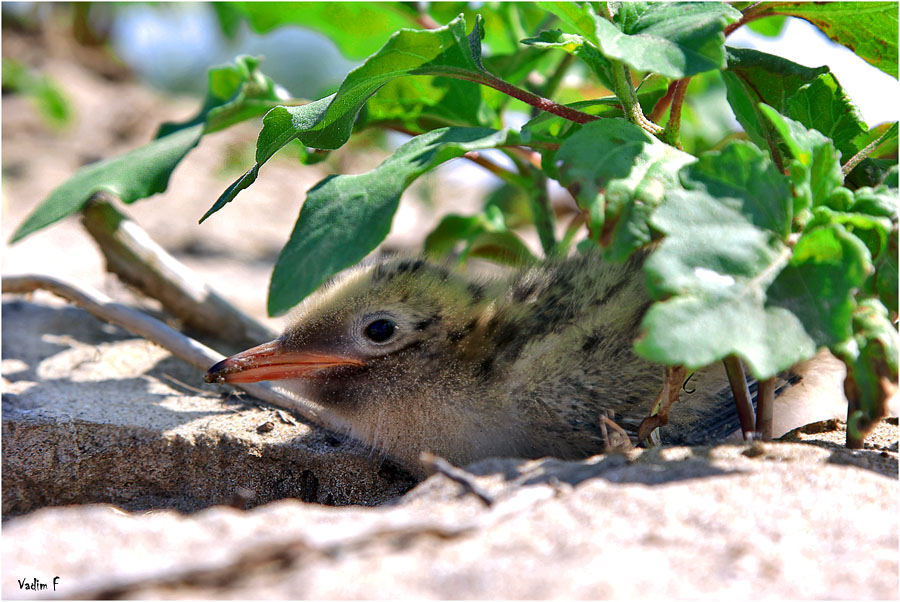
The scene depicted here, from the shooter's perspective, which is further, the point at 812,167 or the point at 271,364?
the point at 271,364

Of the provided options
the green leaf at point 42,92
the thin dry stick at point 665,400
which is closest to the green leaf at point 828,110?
the thin dry stick at point 665,400

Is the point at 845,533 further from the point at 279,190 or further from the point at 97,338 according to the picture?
the point at 279,190

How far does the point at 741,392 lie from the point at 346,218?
3.16ft

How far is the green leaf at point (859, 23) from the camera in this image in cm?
200

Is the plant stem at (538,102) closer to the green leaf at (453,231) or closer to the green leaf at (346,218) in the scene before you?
the green leaf at (346,218)

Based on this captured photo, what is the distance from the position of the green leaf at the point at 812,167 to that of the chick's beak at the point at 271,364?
1277 mm

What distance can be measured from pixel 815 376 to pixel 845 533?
3.38ft

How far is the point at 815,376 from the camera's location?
2.24 m

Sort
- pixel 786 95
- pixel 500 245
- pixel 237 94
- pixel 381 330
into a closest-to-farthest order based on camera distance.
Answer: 1. pixel 786 95
2. pixel 381 330
3. pixel 237 94
4. pixel 500 245

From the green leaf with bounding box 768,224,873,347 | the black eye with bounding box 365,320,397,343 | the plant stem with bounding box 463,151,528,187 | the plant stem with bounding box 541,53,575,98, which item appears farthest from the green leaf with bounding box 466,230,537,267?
the green leaf with bounding box 768,224,873,347

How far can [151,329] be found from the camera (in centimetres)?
277

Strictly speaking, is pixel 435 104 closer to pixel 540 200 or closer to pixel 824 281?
pixel 540 200

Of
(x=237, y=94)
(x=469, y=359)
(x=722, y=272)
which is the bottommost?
(x=722, y=272)

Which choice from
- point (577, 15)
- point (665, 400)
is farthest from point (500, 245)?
point (665, 400)
